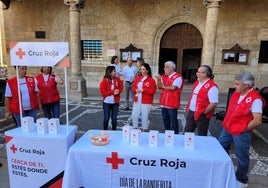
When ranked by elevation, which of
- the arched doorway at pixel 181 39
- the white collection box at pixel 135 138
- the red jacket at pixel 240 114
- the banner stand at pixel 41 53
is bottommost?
the white collection box at pixel 135 138

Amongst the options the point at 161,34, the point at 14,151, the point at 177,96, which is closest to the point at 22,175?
the point at 14,151

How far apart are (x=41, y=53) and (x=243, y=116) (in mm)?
2646

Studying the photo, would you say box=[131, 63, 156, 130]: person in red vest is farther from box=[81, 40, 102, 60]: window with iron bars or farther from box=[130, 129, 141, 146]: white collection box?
box=[81, 40, 102, 60]: window with iron bars


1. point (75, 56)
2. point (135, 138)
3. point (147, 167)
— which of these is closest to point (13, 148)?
point (135, 138)

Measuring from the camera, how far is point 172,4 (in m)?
9.84

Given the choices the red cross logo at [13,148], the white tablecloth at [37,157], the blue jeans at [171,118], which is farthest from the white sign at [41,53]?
the blue jeans at [171,118]

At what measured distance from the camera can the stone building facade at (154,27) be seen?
948 centimetres

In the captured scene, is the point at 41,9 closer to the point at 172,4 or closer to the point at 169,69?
the point at 172,4

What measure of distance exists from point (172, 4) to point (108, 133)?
846 centimetres

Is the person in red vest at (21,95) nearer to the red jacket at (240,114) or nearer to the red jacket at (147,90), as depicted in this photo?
the red jacket at (147,90)

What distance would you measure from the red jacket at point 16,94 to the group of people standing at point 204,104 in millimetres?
1283

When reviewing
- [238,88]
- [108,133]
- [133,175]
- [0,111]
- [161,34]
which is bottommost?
[0,111]

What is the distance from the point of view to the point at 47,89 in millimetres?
4449

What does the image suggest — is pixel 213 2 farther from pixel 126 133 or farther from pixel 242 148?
pixel 126 133
